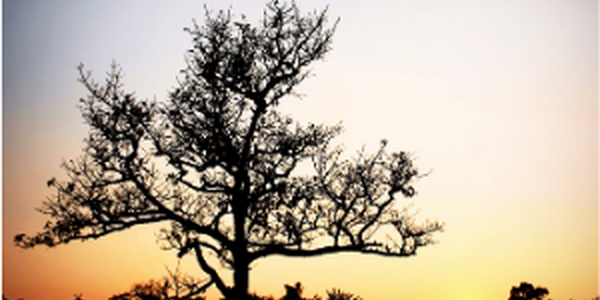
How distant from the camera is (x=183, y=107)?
12203mm

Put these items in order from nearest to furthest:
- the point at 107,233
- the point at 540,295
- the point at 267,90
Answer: the point at 107,233
the point at 267,90
the point at 540,295

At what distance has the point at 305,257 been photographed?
11.8 m

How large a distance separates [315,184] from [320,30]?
15.1 ft

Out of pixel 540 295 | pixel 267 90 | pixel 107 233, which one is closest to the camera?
pixel 107 233

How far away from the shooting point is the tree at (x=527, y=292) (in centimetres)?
2304

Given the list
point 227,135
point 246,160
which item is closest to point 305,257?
point 246,160

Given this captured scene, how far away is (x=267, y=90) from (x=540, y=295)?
19429 mm

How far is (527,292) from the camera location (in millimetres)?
23250

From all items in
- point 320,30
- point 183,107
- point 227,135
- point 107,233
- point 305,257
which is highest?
point 320,30

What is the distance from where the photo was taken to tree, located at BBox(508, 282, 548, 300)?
907 inches

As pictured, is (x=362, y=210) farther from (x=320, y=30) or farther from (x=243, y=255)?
(x=320, y=30)

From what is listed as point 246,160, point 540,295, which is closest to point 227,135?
point 246,160

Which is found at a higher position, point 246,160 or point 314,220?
point 246,160

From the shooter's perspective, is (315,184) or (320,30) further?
(320,30)
